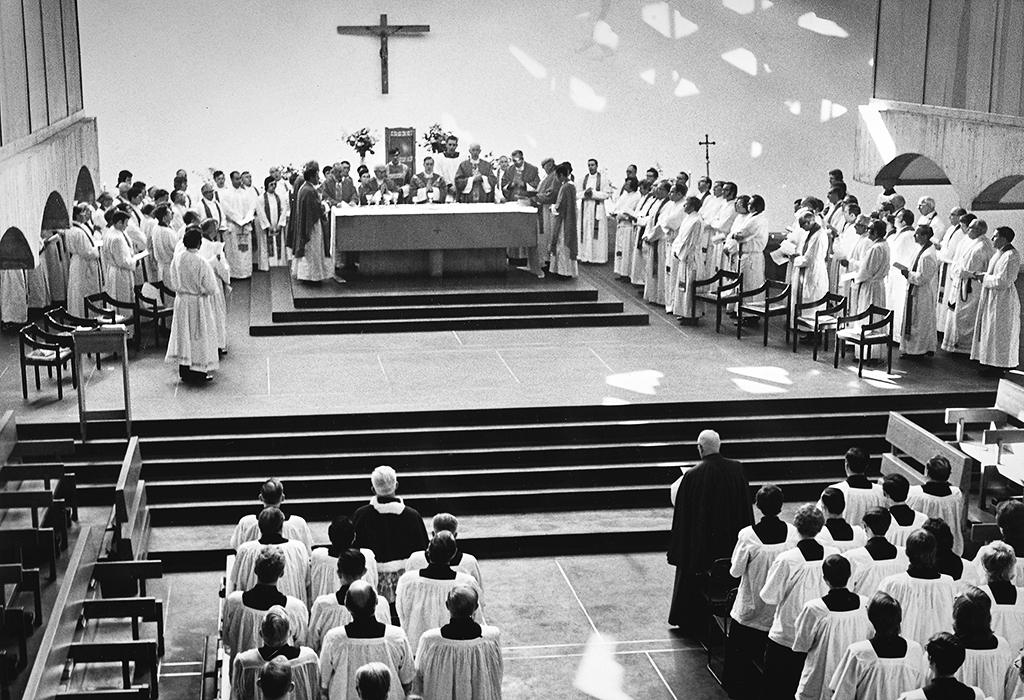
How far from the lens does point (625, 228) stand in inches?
755

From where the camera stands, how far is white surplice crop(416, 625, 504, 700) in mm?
6965

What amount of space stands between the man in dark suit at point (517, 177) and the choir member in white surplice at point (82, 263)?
6382mm

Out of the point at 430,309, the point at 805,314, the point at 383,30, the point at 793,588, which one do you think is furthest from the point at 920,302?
the point at 383,30

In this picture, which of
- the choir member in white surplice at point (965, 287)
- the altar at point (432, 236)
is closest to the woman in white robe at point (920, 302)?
the choir member in white surplice at point (965, 287)

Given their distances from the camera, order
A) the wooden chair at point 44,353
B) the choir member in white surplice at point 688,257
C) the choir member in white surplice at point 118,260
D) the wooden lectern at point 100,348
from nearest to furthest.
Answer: the wooden lectern at point 100,348 < the wooden chair at point 44,353 < the choir member in white surplice at point 118,260 < the choir member in white surplice at point 688,257

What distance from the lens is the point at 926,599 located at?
7.64 metres

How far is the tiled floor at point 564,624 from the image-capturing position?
352 inches

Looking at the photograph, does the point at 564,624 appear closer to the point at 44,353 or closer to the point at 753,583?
the point at 753,583

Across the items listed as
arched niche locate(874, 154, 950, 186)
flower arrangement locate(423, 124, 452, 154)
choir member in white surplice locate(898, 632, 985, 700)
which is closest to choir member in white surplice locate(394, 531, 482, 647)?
choir member in white surplice locate(898, 632, 985, 700)

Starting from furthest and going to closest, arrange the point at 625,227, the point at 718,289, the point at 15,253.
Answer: the point at 625,227 → the point at 15,253 → the point at 718,289

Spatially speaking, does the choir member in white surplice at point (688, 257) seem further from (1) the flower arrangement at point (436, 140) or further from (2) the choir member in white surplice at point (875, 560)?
(2) the choir member in white surplice at point (875, 560)

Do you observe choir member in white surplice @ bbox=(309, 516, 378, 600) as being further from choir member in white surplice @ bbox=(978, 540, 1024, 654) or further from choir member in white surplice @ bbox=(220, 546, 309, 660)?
choir member in white surplice @ bbox=(978, 540, 1024, 654)

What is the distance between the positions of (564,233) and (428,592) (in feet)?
37.1

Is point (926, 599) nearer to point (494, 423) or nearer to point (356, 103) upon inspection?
point (494, 423)
